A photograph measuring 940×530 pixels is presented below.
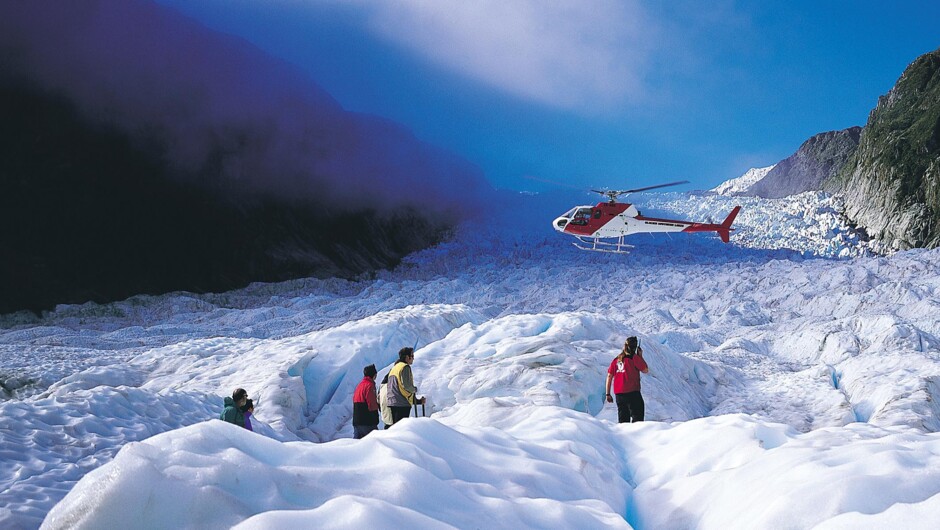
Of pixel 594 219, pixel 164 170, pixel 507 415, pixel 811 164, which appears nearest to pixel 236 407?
pixel 507 415

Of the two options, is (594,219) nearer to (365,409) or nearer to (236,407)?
(365,409)

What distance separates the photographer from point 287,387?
12.1 meters

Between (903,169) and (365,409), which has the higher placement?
(903,169)

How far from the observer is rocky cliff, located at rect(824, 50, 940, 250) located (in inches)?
1922

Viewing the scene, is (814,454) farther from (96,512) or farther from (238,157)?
(238,157)

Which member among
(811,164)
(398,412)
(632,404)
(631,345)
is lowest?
(632,404)

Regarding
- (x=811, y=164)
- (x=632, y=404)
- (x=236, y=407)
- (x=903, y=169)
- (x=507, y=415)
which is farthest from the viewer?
(x=811, y=164)

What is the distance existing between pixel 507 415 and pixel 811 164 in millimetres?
86114

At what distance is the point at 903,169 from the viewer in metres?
51.7

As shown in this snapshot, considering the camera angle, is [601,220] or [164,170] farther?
[164,170]

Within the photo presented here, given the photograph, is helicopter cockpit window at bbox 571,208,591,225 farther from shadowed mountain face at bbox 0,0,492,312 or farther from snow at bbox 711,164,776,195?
snow at bbox 711,164,776,195

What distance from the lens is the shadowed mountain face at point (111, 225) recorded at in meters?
38.8

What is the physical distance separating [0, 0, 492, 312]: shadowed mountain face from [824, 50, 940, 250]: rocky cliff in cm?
4225

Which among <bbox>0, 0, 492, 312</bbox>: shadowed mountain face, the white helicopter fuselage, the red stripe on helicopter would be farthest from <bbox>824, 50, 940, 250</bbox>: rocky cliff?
<bbox>0, 0, 492, 312</bbox>: shadowed mountain face
